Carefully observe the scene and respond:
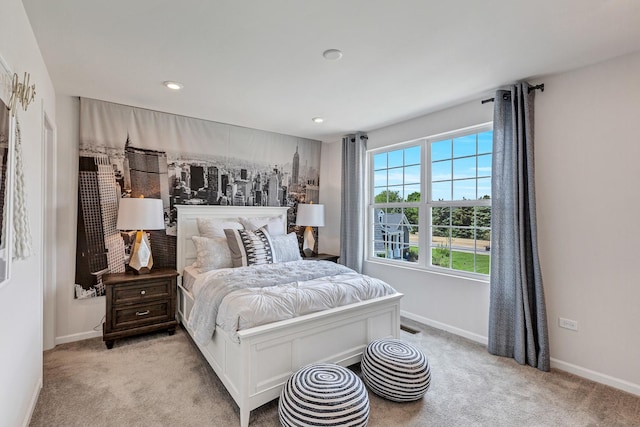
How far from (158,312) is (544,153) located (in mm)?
3915

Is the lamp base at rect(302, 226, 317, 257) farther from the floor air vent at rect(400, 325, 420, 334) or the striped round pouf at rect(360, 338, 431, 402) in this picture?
the striped round pouf at rect(360, 338, 431, 402)

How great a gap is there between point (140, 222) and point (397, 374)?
2.68 meters

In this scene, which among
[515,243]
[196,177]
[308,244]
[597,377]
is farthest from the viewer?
[308,244]

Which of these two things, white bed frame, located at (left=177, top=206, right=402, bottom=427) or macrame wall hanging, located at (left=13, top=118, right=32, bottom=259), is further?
white bed frame, located at (left=177, top=206, right=402, bottom=427)

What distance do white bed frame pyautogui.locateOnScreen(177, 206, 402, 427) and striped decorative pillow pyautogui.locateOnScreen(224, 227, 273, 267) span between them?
3.09 ft

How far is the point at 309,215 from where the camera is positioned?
4309mm

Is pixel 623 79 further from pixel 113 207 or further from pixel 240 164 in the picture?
pixel 113 207

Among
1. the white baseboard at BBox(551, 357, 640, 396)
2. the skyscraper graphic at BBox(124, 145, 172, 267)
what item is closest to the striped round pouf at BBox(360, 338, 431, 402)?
the white baseboard at BBox(551, 357, 640, 396)

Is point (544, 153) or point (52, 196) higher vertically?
point (544, 153)

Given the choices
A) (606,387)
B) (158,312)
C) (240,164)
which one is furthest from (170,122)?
(606,387)

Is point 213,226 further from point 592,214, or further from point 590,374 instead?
point 590,374

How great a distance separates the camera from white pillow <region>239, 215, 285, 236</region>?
12.3 feet

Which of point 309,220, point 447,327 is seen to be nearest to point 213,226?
point 309,220

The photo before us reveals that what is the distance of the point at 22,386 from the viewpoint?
1.73 m
